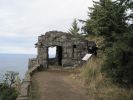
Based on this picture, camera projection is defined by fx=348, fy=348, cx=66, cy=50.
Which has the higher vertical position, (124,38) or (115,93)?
(124,38)

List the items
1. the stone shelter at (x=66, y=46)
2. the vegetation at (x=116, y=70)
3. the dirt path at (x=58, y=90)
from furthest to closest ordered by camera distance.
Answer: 1. the stone shelter at (x=66, y=46)
2. the dirt path at (x=58, y=90)
3. the vegetation at (x=116, y=70)

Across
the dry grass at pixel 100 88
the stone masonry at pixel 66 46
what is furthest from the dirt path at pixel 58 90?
the stone masonry at pixel 66 46

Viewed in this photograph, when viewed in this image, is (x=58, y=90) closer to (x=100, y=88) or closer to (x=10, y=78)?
(x=100, y=88)

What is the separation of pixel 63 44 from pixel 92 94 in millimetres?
12945

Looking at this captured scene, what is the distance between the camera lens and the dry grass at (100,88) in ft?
45.9

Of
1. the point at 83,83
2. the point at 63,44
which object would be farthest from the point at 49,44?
the point at 83,83

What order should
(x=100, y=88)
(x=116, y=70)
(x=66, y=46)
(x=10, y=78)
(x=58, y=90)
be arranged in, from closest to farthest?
(x=116, y=70) < (x=100, y=88) < (x=58, y=90) < (x=66, y=46) < (x=10, y=78)

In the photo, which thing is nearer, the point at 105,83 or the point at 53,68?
the point at 105,83

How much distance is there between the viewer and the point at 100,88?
50.6ft

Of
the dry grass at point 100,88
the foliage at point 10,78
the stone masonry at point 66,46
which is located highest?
the stone masonry at point 66,46

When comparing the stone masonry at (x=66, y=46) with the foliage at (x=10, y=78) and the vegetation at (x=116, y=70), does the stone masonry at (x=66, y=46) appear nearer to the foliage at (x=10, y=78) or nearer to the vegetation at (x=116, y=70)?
the foliage at (x=10, y=78)

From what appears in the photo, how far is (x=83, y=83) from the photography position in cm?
1723

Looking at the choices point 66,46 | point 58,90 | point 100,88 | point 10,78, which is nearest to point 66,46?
point 66,46

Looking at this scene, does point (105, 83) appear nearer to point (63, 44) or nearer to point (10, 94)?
point (10, 94)
